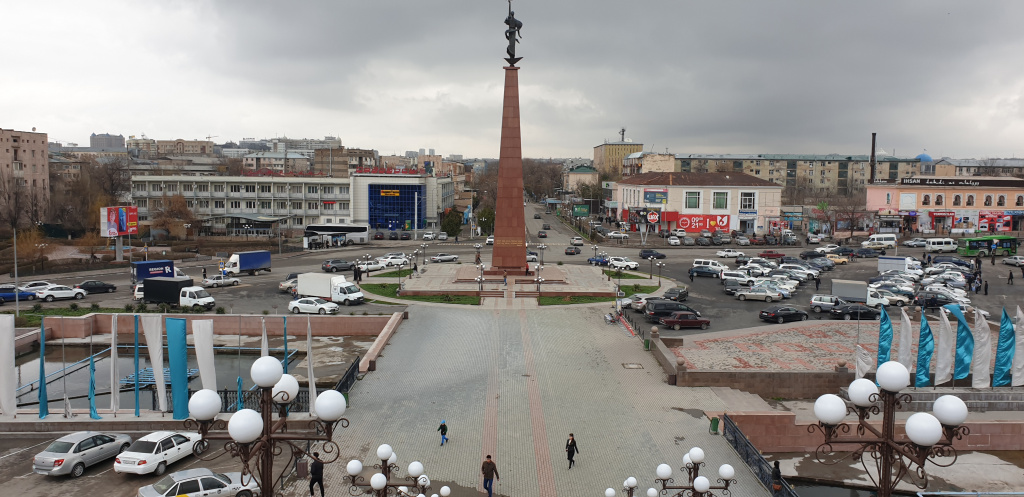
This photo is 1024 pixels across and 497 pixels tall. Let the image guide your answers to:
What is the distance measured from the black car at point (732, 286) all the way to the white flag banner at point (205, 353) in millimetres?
29329

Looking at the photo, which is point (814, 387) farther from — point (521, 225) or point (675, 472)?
point (521, 225)

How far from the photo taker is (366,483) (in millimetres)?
14312

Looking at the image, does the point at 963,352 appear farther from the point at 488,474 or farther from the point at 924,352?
the point at 488,474

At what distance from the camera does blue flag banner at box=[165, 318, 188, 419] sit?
A: 57.1ft

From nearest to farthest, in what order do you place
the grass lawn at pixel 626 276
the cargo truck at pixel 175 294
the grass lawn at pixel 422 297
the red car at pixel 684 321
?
the red car at pixel 684 321
the cargo truck at pixel 175 294
the grass lawn at pixel 422 297
the grass lawn at pixel 626 276

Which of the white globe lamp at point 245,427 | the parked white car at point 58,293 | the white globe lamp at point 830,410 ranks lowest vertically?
the parked white car at point 58,293

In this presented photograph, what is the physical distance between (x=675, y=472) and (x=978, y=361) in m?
12.3

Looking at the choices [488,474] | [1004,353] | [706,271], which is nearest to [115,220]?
[706,271]

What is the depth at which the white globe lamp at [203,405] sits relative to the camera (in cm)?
786

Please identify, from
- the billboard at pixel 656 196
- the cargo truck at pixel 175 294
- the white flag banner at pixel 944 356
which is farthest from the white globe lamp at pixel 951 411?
the billboard at pixel 656 196

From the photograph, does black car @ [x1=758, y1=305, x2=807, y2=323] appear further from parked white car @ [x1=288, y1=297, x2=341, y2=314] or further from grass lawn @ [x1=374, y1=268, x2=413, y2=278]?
grass lawn @ [x1=374, y1=268, x2=413, y2=278]

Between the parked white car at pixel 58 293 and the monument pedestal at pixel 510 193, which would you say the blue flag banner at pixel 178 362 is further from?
the parked white car at pixel 58 293

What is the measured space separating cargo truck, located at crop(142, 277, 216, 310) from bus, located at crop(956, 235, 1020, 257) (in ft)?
185

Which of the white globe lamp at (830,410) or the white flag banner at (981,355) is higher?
the white globe lamp at (830,410)
